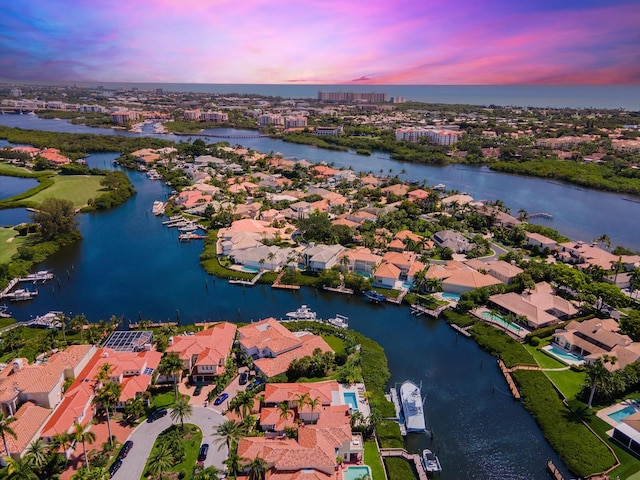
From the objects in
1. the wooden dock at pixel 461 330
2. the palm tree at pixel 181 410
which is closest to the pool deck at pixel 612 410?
the wooden dock at pixel 461 330

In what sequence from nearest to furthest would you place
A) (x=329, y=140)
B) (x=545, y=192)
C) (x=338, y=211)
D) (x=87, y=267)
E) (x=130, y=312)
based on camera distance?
(x=130, y=312) < (x=87, y=267) < (x=338, y=211) < (x=545, y=192) < (x=329, y=140)

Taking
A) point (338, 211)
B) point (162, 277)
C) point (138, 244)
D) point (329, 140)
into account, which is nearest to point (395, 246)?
point (338, 211)

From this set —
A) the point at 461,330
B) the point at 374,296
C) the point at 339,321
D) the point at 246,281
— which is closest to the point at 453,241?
the point at 374,296

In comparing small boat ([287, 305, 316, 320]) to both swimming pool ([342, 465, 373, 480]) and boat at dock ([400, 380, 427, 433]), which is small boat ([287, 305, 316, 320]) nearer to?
boat at dock ([400, 380, 427, 433])

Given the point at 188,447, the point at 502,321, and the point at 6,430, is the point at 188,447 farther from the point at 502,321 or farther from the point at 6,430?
the point at 502,321

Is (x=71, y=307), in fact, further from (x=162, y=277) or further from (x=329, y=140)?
(x=329, y=140)
